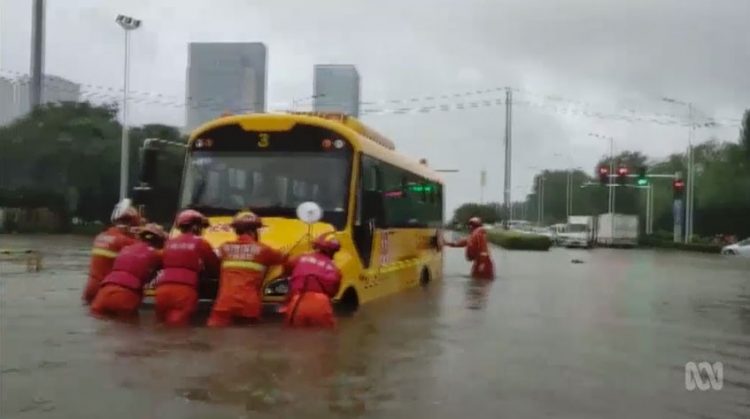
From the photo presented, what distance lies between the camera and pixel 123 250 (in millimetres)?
12203

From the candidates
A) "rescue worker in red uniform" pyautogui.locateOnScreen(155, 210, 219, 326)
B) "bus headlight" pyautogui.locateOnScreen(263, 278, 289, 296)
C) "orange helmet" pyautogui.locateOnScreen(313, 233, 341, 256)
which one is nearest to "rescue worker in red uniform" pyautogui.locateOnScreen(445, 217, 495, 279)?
"orange helmet" pyautogui.locateOnScreen(313, 233, 341, 256)

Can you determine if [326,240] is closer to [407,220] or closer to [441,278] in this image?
[407,220]

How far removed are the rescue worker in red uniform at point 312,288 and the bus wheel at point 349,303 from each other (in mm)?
1593

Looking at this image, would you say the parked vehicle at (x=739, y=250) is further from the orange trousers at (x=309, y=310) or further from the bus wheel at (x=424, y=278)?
the orange trousers at (x=309, y=310)

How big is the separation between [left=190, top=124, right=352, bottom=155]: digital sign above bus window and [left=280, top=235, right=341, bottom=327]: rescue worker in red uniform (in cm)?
221

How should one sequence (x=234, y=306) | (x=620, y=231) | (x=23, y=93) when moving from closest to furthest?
1. (x=234, y=306)
2. (x=23, y=93)
3. (x=620, y=231)

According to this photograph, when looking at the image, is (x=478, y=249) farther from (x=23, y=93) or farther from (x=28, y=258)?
(x=23, y=93)

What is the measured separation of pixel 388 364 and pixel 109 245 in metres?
5.47

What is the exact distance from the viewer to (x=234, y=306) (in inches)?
444

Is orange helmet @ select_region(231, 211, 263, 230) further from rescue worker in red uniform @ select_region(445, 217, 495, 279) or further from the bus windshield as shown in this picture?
rescue worker in red uniform @ select_region(445, 217, 495, 279)

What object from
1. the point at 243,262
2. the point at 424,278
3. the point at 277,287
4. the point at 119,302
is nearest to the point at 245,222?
the point at 243,262

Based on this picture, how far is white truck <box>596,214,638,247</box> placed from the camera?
67.9 metres

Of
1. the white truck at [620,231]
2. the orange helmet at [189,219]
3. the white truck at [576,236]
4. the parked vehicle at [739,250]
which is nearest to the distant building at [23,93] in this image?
the white truck at [576,236]

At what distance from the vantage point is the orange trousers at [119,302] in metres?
12.0
